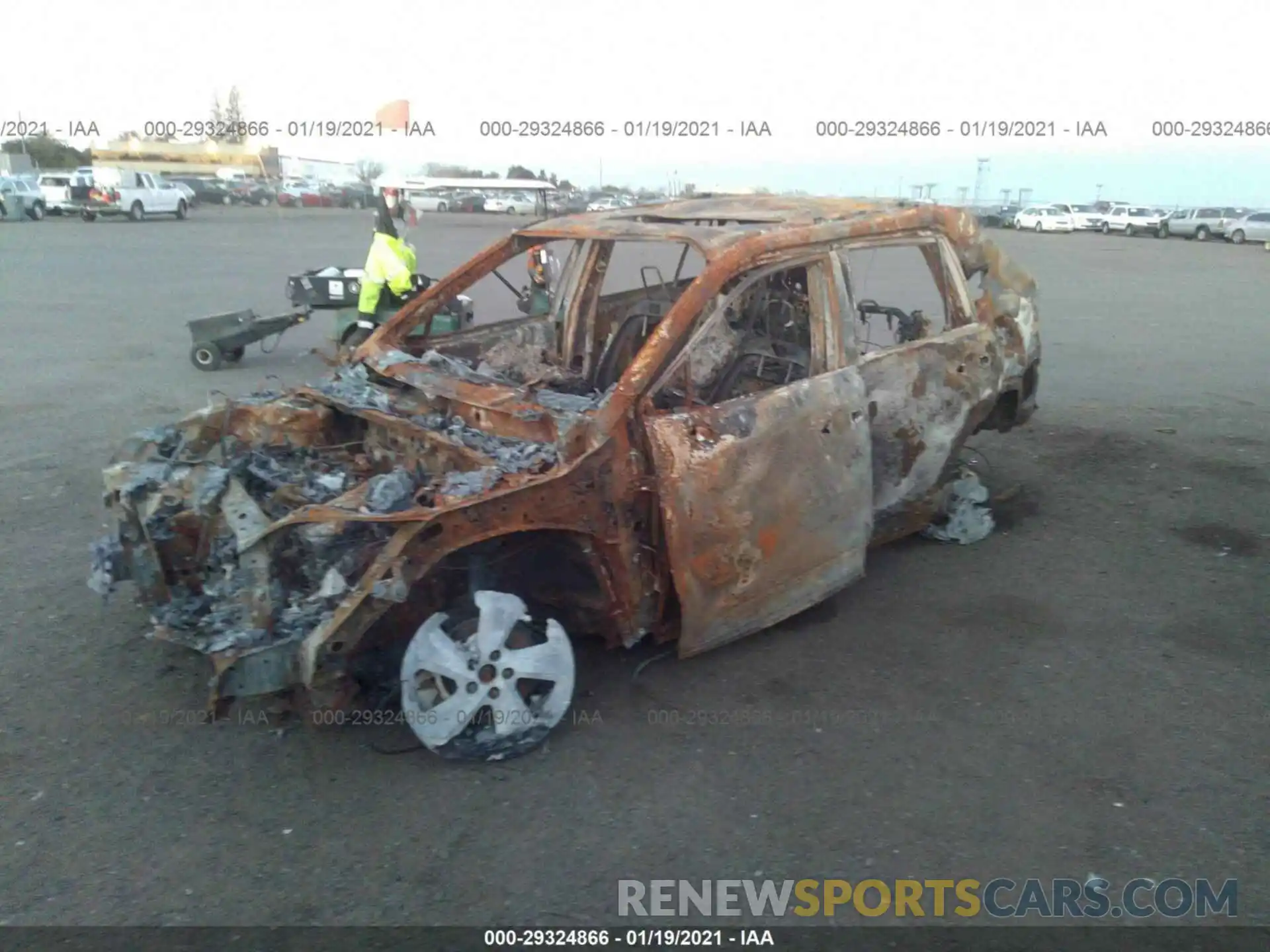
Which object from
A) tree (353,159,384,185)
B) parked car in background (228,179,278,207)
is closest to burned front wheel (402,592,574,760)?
tree (353,159,384,185)

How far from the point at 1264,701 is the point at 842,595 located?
182 centimetres

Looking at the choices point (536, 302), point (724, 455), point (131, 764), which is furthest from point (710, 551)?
point (536, 302)

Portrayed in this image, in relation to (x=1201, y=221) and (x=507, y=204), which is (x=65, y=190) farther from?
(x=1201, y=221)

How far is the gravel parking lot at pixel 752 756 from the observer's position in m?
3.16

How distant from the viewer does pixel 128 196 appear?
3497cm

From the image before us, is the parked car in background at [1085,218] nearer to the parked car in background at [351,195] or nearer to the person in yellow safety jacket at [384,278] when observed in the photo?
the parked car in background at [351,195]

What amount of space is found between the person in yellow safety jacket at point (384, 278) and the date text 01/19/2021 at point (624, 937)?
22.1 ft

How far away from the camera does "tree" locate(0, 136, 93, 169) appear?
5490 centimetres

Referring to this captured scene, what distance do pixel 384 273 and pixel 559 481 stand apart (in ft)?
18.7

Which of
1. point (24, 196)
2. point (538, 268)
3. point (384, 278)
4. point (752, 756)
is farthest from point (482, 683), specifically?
point (24, 196)

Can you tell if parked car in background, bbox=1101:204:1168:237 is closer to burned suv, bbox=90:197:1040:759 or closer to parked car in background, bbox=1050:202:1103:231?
parked car in background, bbox=1050:202:1103:231

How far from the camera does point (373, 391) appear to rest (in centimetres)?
477

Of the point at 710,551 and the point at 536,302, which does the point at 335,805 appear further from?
the point at 536,302

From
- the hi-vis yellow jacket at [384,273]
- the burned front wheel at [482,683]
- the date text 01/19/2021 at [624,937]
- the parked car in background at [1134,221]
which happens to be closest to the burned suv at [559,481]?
the burned front wheel at [482,683]
